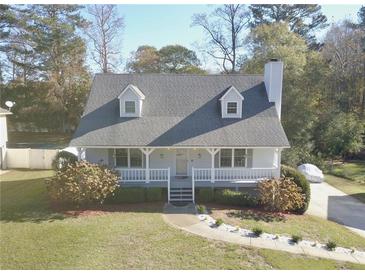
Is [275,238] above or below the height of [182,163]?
below

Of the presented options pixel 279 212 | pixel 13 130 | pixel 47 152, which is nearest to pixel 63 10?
pixel 13 130

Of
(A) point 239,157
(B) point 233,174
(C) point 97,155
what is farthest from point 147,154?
(A) point 239,157

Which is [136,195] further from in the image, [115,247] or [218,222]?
[115,247]

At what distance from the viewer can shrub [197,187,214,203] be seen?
17.0 meters

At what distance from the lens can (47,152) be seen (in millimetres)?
24703

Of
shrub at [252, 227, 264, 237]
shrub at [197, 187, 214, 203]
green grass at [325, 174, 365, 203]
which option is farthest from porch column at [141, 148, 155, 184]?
green grass at [325, 174, 365, 203]

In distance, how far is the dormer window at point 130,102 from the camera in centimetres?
1856

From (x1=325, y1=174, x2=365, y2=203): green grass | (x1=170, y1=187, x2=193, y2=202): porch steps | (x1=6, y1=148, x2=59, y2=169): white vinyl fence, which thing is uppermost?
(x1=6, y1=148, x2=59, y2=169): white vinyl fence

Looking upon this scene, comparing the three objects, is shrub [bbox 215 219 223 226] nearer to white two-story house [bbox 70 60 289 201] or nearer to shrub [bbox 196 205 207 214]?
shrub [bbox 196 205 207 214]

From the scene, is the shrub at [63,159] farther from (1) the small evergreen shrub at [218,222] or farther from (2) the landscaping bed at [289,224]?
(1) the small evergreen shrub at [218,222]

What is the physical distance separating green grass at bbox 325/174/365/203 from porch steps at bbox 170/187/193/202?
10596 mm

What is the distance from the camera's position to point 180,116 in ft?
62.2

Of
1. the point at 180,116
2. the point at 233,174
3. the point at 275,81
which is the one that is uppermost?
the point at 275,81

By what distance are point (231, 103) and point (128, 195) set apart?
26.5 ft
